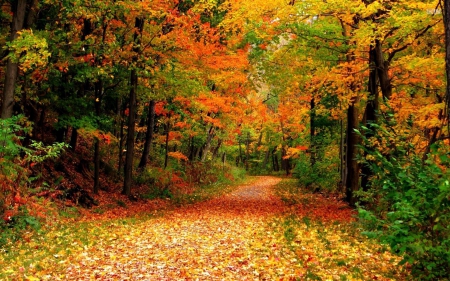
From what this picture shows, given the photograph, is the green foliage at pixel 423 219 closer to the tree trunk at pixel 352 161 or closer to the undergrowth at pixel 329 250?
the undergrowth at pixel 329 250

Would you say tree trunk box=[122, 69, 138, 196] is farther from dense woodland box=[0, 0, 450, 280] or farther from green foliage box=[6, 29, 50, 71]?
green foliage box=[6, 29, 50, 71]

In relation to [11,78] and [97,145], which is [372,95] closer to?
[97,145]

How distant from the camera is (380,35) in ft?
36.9

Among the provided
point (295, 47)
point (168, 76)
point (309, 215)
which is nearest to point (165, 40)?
point (168, 76)

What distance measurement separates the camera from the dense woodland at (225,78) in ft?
23.1

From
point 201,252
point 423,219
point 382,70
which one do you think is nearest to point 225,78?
point 382,70

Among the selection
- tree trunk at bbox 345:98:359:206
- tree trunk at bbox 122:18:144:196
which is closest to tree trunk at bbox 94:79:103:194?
tree trunk at bbox 122:18:144:196

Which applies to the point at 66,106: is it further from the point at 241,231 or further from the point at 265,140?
the point at 265,140

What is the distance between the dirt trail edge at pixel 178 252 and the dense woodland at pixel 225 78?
8.78 ft

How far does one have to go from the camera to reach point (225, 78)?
20625mm

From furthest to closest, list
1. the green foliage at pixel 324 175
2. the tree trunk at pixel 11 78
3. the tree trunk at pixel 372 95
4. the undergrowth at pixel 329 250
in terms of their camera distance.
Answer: the green foliage at pixel 324 175 → the tree trunk at pixel 372 95 → the tree trunk at pixel 11 78 → the undergrowth at pixel 329 250

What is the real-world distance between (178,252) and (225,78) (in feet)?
45.0

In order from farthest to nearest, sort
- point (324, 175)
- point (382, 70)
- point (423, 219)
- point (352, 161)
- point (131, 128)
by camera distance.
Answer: point (324, 175), point (131, 128), point (352, 161), point (382, 70), point (423, 219)

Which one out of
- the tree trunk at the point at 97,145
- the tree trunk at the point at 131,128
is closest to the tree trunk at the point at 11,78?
the tree trunk at the point at 97,145
